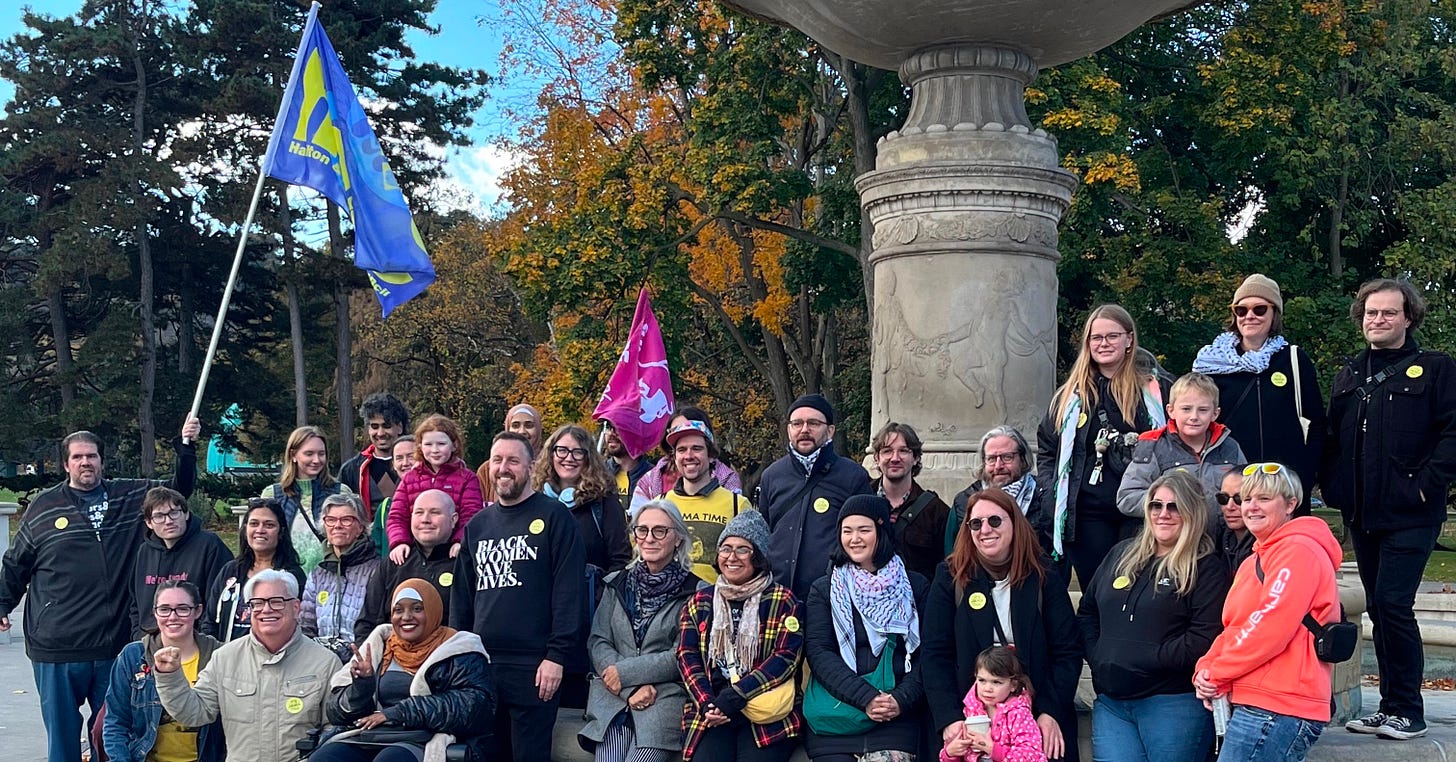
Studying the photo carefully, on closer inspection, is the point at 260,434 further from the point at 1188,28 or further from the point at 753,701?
the point at 753,701

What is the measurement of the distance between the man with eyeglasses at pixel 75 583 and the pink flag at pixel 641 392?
3.02m

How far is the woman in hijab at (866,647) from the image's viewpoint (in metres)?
5.16

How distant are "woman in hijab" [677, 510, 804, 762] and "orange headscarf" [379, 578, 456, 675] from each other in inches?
38.5

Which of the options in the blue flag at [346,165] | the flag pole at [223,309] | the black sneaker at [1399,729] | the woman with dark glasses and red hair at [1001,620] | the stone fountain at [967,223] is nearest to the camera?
the woman with dark glasses and red hair at [1001,620]

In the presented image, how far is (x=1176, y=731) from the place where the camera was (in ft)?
15.7

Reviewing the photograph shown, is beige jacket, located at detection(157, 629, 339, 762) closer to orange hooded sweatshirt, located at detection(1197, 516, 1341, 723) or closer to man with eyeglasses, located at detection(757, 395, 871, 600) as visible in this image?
man with eyeglasses, located at detection(757, 395, 871, 600)

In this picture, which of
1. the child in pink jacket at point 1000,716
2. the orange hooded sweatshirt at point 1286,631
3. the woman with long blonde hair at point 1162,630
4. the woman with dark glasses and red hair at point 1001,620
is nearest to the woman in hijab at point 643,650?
the woman with dark glasses and red hair at point 1001,620

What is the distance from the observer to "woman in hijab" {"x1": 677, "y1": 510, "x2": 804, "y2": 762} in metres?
5.27

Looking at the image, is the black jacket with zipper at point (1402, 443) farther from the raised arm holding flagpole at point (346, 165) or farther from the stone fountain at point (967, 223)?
the raised arm holding flagpole at point (346, 165)

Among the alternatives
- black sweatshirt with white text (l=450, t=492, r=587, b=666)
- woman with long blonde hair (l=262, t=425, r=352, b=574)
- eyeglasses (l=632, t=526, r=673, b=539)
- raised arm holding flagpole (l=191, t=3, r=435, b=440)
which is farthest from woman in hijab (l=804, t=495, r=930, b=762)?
raised arm holding flagpole (l=191, t=3, r=435, b=440)

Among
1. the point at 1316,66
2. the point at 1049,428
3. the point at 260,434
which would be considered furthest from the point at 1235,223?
the point at 260,434

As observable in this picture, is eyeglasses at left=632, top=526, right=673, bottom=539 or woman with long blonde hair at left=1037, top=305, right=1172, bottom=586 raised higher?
woman with long blonde hair at left=1037, top=305, right=1172, bottom=586

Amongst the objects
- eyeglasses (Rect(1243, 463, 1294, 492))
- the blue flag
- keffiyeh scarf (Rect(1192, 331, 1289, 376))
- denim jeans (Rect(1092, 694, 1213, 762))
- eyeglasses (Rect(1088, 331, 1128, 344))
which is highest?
the blue flag

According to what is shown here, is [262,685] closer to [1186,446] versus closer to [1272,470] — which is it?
[1186,446]
